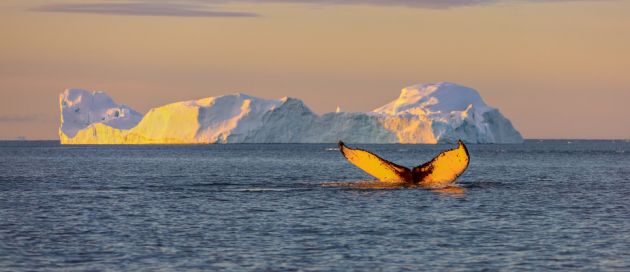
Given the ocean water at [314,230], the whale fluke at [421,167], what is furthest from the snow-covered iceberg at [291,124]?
the ocean water at [314,230]

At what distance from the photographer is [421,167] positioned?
48.3 meters

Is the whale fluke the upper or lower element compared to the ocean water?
upper

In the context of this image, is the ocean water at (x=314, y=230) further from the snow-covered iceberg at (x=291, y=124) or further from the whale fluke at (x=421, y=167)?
the snow-covered iceberg at (x=291, y=124)

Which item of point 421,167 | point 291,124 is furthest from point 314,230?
point 291,124

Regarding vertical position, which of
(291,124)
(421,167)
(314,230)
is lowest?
(314,230)

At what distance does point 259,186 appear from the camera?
5494 centimetres

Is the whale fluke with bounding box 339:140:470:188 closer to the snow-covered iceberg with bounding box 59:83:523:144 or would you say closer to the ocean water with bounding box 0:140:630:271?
the ocean water with bounding box 0:140:630:271

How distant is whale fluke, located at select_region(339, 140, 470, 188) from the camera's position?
4497 centimetres

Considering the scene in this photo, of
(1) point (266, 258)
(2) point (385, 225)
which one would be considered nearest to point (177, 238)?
(1) point (266, 258)

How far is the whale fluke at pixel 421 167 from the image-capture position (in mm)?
44969

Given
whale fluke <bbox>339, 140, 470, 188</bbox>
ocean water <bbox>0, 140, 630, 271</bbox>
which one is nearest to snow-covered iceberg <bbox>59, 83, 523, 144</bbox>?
whale fluke <bbox>339, 140, 470, 188</bbox>

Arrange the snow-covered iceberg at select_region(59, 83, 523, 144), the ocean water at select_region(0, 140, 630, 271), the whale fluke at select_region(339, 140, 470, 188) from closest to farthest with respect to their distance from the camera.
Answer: the ocean water at select_region(0, 140, 630, 271) → the whale fluke at select_region(339, 140, 470, 188) → the snow-covered iceberg at select_region(59, 83, 523, 144)

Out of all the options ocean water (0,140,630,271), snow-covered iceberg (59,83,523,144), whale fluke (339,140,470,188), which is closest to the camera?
ocean water (0,140,630,271)

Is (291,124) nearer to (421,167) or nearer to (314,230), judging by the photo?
(421,167)
